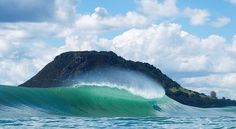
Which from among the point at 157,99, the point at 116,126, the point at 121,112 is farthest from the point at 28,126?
the point at 157,99

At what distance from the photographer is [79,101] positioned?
3703 cm

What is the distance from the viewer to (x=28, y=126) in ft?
71.8

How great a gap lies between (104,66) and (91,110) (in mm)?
58869

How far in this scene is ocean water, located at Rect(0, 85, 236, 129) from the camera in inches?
982

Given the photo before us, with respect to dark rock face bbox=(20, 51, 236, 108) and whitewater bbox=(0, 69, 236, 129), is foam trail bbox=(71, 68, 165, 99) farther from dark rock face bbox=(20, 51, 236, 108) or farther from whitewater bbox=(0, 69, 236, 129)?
dark rock face bbox=(20, 51, 236, 108)

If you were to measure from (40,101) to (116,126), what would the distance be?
10521 millimetres

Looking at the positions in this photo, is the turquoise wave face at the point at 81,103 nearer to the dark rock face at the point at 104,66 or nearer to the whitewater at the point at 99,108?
the whitewater at the point at 99,108

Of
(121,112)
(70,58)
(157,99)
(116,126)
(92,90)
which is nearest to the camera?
(116,126)

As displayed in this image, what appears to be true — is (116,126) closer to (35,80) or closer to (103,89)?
(103,89)

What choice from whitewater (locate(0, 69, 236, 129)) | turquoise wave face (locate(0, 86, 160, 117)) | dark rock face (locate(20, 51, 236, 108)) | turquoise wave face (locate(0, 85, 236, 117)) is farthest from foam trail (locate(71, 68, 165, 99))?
dark rock face (locate(20, 51, 236, 108))

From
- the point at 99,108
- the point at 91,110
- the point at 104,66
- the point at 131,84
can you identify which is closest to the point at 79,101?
the point at 91,110

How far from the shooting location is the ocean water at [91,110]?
2495cm

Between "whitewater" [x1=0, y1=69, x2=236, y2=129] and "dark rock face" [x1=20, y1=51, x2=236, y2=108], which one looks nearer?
"whitewater" [x1=0, y1=69, x2=236, y2=129]

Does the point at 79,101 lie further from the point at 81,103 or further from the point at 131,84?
the point at 131,84
